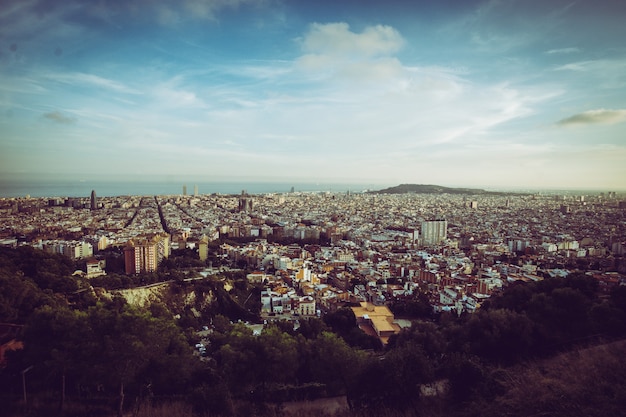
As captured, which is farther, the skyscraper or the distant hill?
the distant hill

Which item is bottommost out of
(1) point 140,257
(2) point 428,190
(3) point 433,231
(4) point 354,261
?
(4) point 354,261

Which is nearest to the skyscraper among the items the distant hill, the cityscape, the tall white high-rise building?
the cityscape

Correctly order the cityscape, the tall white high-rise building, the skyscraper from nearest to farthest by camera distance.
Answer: the cityscape, the skyscraper, the tall white high-rise building


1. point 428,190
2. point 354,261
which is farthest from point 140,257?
point 428,190

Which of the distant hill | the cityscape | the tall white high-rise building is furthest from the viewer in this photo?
the distant hill

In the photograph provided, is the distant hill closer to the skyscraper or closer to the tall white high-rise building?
the tall white high-rise building

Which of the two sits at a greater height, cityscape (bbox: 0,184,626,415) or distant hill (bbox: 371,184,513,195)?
distant hill (bbox: 371,184,513,195)

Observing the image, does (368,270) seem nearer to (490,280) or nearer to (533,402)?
(490,280)

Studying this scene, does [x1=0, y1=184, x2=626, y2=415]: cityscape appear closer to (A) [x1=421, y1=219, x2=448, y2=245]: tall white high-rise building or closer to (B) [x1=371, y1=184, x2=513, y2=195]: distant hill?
(A) [x1=421, y1=219, x2=448, y2=245]: tall white high-rise building

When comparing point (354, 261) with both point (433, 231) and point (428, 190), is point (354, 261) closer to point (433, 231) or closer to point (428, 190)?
point (433, 231)

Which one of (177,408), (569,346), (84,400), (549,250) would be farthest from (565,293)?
(549,250)

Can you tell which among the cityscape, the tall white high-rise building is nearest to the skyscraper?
the cityscape
